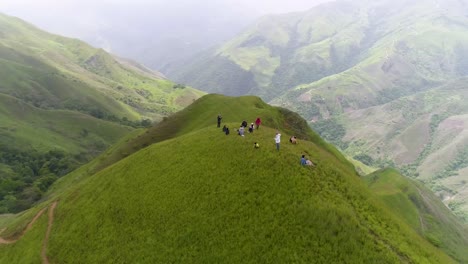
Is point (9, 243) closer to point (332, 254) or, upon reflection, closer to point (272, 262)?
point (272, 262)

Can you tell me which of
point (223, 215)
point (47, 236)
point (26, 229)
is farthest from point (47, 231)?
point (223, 215)

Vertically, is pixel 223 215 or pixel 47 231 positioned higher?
pixel 223 215

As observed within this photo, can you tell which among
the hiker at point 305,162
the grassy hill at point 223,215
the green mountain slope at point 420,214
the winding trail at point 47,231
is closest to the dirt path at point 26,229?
the winding trail at point 47,231

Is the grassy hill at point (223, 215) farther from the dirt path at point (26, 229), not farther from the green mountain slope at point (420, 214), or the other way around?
the green mountain slope at point (420, 214)

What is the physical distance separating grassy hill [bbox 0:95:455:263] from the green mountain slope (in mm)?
62886

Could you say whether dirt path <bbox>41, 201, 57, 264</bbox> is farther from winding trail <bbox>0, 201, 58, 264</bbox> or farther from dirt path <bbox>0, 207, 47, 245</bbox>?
dirt path <bbox>0, 207, 47, 245</bbox>

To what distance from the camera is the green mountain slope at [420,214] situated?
4532 inches

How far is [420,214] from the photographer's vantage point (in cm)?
13250

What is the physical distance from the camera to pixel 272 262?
152ft

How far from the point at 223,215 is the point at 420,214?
106m

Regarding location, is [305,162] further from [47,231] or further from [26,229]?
[26,229]

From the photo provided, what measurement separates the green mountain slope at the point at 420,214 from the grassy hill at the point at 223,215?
6289cm

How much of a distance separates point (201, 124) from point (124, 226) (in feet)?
201

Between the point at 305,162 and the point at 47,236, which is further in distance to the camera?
the point at 47,236
